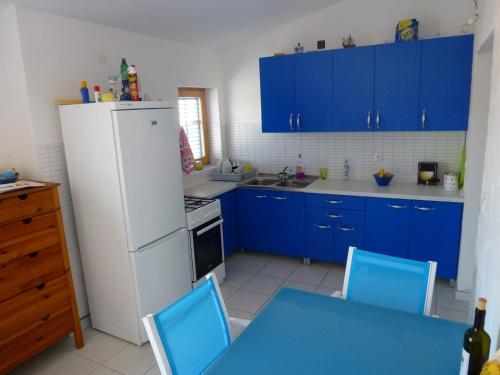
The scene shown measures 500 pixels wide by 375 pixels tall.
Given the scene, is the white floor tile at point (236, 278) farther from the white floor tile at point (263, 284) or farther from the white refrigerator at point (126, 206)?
the white refrigerator at point (126, 206)

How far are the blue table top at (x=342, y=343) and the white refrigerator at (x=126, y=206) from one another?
1.28 meters

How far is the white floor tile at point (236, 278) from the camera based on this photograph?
3.59m

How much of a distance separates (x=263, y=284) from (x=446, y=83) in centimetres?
241

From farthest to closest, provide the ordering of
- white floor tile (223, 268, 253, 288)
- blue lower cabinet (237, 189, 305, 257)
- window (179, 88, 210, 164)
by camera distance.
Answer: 1. window (179, 88, 210, 164)
2. blue lower cabinet (237, 189, 305, 257)
3. white floor tile (223, 268, 253, 288)

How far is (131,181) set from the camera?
8.19 ft

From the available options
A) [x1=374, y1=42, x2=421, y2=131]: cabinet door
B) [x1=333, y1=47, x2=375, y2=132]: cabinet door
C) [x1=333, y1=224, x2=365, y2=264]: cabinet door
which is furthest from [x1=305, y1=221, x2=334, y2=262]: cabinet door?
[x1=374, y1=42, x2=421, y2=131]: cabinet door

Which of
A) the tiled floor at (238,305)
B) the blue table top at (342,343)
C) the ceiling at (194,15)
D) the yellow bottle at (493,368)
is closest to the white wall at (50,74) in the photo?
the ceiling at (194,15)

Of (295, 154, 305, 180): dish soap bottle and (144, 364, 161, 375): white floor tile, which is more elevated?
(295, 154, 305, 180): dish soap bottle

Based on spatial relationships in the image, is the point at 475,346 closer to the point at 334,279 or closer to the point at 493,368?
the point at 493,368

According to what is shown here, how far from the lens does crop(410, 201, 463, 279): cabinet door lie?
3.21m

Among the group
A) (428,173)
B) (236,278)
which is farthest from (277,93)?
(236,278)

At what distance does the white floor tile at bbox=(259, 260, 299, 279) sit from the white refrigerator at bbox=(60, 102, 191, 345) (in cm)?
114

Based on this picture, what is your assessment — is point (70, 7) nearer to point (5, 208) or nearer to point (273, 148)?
point (5, 208)

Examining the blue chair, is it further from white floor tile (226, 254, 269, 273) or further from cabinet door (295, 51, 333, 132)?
cabinet door (295, 51, 333, 132)
